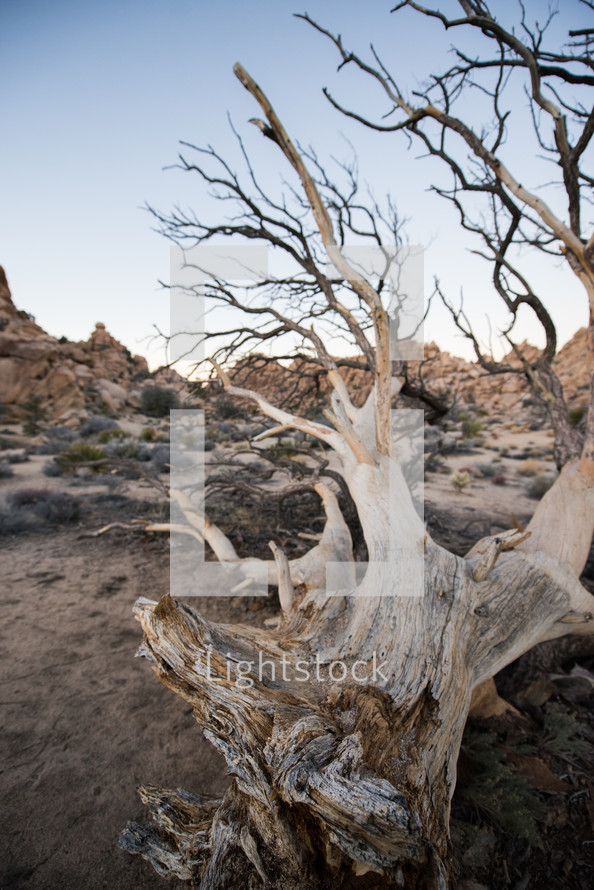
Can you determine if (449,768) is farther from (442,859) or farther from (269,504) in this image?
(269,504)

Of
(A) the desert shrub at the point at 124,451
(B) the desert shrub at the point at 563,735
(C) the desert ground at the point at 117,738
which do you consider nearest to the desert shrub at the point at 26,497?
(C) the desert ground at the point at 117,738

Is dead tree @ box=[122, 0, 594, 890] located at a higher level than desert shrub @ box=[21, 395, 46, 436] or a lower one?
lower

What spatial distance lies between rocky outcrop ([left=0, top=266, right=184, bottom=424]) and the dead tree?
16.6m

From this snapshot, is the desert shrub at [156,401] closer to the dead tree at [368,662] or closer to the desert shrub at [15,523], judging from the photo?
the desert shrub at [15,523]

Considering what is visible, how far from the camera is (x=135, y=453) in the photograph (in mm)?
11961

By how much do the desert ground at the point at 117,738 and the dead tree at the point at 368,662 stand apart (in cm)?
54

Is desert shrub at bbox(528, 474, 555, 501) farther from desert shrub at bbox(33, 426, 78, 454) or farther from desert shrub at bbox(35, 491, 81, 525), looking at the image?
desert shrub at bbox(33, 426, 78, 454)

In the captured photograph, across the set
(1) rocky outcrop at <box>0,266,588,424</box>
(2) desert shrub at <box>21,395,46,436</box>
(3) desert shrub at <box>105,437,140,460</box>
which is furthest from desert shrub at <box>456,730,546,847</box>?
(2) desert shrub at <box>21,395,46,436</box>

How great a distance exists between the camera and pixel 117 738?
2.30 m

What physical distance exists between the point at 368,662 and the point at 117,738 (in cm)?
162

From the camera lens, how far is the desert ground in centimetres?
172

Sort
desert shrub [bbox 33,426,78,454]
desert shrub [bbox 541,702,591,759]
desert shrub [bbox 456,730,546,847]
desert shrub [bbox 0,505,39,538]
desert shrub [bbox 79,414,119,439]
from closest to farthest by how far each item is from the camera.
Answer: desert shrub [bbox 456,730,546,847], desert shrub [bbox 541,702,591,759], desert shrub [bbox 0,505,39,538], desert shrub [bbox 33,426,78,454], desert shrub [bbox 79,414,119,439]

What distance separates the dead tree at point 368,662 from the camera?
1.22 metres

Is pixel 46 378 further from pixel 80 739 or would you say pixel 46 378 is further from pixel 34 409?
pixel 80 739
